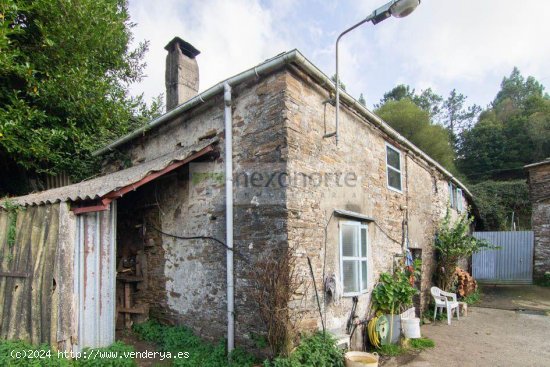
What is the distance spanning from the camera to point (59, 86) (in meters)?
7.17

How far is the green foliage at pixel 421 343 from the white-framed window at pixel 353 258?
1.73 meters

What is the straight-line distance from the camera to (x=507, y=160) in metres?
24.7

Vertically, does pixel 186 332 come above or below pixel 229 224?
below

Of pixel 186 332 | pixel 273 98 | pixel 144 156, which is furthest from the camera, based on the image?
pixel 144 156

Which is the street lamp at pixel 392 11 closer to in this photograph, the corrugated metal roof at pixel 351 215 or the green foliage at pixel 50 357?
the corrugated metal roof at pixel 351 215

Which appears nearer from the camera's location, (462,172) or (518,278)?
(518,278)

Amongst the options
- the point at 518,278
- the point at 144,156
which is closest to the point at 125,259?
the point at 144,156

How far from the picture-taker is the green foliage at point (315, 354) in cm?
405

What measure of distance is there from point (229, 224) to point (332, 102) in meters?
2.81

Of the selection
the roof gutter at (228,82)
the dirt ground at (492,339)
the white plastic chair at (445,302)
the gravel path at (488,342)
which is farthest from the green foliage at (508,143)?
the roof gutter at (228,82)

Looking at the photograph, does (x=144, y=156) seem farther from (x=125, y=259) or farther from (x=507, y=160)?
(x=507, y=160)

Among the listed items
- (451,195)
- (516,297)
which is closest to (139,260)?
(451,195)

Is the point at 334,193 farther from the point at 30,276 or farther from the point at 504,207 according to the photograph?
the point at 504,207

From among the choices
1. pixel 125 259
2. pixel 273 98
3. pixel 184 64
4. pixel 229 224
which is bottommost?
pixel 125 259
